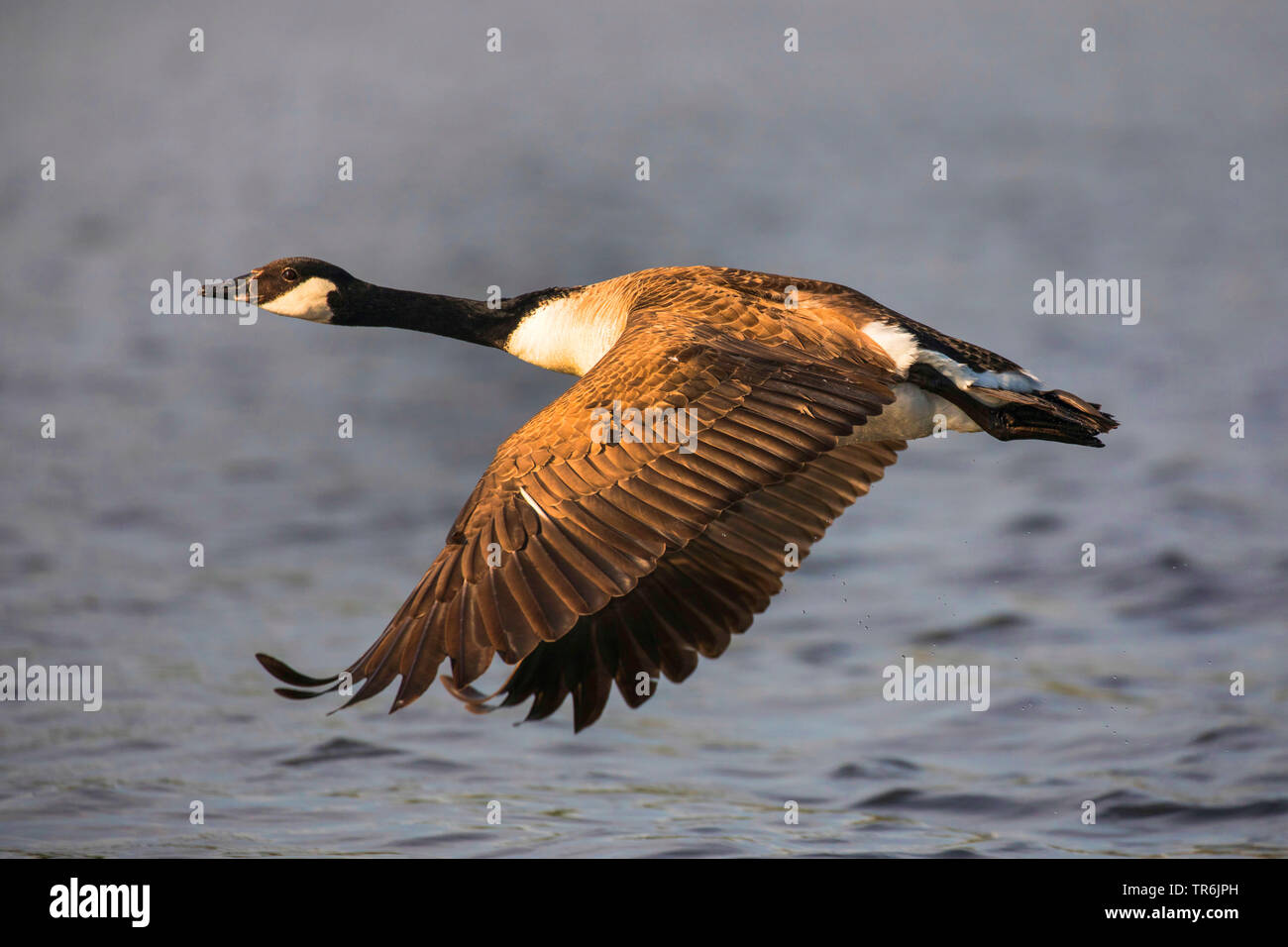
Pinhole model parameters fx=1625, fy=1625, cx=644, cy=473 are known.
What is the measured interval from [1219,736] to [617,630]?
197 inches

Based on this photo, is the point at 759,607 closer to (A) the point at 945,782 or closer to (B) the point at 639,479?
(B) the point at 639,479

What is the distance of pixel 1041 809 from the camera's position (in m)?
9.36

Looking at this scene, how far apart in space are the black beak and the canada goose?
0.01 metres

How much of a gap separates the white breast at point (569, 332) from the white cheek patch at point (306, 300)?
1027 millimetres

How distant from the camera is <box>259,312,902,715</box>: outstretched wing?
564 cm

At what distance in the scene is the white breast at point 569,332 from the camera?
7988 millimetres

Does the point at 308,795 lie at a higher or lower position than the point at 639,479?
lower

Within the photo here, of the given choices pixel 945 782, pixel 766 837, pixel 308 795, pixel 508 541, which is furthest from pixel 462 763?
pixel 508 541

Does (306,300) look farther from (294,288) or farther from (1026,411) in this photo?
(1026,411)

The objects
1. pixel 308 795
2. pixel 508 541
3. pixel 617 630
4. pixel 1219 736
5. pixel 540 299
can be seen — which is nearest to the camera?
pixel 508 541

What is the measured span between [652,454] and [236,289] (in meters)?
3.54

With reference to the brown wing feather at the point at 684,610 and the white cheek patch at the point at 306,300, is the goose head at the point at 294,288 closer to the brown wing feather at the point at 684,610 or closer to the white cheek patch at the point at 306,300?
the white cheek patch at the point at 306,300

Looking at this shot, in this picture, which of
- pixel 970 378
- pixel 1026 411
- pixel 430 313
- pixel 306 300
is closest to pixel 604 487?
pixel 970 378

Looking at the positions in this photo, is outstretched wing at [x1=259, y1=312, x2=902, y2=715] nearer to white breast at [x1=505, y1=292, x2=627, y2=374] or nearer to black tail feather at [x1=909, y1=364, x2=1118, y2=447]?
black tail feather at [x1=909, y1=364, x2=1118, y2=447]
